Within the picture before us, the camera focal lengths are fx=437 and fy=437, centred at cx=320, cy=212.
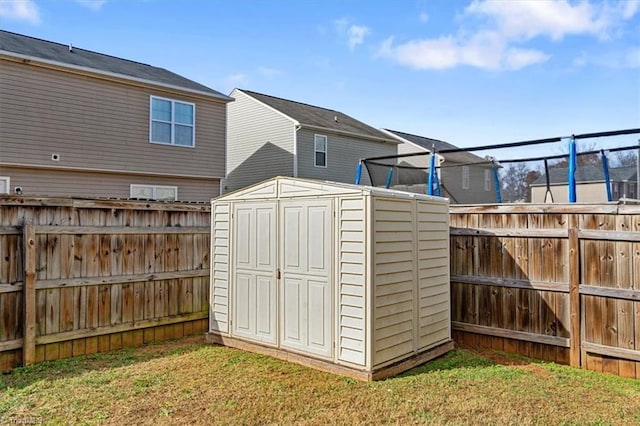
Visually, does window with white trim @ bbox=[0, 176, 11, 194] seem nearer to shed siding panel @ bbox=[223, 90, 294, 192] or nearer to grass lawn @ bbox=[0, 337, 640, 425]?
grass lawn @ bbox=[0, 337, 640, 425]

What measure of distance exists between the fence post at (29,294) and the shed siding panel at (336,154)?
11.1m

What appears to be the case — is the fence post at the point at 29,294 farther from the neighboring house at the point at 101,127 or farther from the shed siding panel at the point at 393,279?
the neighboring house at the point at 101,127

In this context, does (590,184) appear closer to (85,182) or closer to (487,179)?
(487,179)

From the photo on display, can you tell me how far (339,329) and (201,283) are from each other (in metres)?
2.56

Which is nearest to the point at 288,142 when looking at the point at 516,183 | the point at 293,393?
the point at 516,183

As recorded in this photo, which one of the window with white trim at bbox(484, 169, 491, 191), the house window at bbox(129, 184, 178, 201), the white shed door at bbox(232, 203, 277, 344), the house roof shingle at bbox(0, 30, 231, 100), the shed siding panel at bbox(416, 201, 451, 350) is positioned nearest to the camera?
the shed siding panel at bbox(416, 201, 451, 350)

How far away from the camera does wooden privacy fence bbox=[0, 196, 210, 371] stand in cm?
454

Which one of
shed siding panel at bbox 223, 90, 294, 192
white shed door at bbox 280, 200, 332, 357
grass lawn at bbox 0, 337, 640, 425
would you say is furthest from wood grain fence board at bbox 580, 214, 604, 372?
shed siding panel at bbox 223, 90, 294, 192

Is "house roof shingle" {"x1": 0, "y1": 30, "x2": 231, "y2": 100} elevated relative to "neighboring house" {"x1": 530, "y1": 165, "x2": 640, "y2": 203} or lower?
elevated

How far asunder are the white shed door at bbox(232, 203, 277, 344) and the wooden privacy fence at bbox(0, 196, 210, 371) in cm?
96

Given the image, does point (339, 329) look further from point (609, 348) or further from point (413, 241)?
point (609, 348)

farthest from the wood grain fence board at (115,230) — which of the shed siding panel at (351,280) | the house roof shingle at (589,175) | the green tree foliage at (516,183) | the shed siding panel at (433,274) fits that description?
the house roof shingle at (589,175)

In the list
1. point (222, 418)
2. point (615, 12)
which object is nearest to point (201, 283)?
point (222, 418)

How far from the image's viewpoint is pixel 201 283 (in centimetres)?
621
